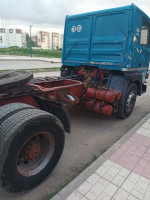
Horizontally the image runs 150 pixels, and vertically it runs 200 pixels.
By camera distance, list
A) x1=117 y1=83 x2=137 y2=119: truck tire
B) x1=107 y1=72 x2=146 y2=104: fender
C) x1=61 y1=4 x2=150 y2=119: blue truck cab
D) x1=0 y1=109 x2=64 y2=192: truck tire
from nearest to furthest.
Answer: x1=0 y1=109 x2=64 y2=192: truck tire, x1=61 y1=4 x2=150 y2=119: blue truck cab, x1=107 y1=72 x2=146 y2=104: fender, x1=117 y1=83 x2=137 y2=119: truck tire

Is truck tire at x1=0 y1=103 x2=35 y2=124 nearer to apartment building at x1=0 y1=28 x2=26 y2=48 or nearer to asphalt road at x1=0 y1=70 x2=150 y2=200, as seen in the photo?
asphalt road at x1=0 y1=70 x2=150 y2=200

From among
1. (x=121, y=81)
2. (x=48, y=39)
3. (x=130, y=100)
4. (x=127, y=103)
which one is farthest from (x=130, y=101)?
(x=48, y=39)

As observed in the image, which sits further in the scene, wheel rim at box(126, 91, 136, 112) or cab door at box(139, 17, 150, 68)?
wheel rim at box(126, 91, 136, 112)

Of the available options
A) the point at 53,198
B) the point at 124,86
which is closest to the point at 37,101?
the point at 53,198

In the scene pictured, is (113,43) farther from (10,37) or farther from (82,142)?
(10,37)

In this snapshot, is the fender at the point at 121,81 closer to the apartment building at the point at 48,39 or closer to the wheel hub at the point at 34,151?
the wheel hub at the point at 34,151

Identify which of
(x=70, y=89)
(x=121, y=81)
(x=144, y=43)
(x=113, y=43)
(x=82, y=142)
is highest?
(x=144, y=43)

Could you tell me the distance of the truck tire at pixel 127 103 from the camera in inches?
186

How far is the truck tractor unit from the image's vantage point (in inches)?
83.1

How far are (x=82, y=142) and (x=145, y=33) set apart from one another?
3.68 metres

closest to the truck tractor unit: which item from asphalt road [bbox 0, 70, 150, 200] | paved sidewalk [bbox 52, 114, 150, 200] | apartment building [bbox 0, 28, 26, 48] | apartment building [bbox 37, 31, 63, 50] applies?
asphalt road [bbox 0, 70, 150, 200]

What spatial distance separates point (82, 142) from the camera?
3721 millimetres

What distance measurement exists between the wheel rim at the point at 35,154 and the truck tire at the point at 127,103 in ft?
8.93

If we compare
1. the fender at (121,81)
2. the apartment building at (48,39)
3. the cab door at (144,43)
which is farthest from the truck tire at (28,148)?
the apartment building at (48,39)
